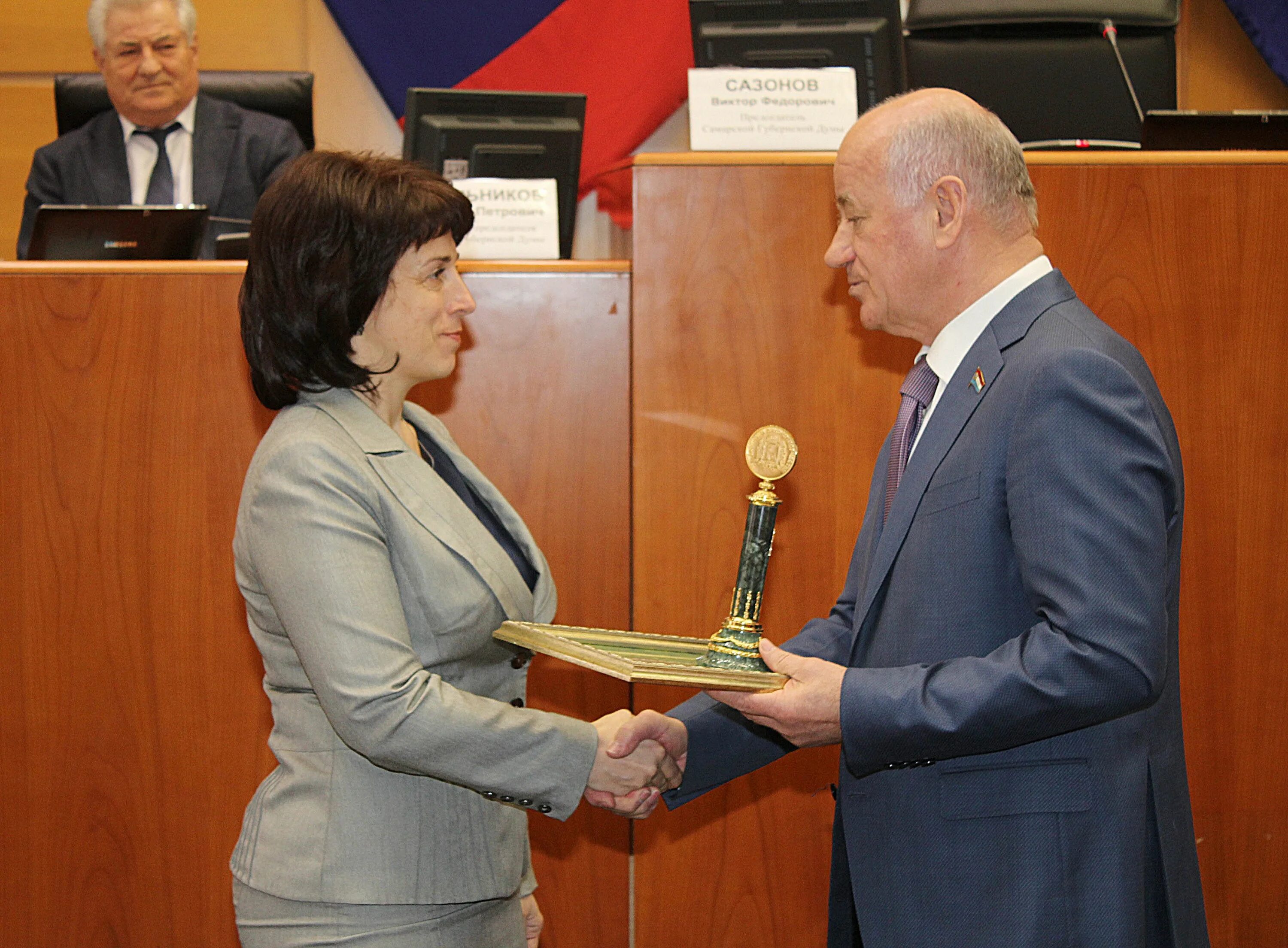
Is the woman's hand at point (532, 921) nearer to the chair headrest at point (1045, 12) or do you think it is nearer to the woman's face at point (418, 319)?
the woman's face at point (418, 319)

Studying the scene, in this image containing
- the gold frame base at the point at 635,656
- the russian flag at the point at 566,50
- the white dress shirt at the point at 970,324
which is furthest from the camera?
the russian flag at the point at 566,50

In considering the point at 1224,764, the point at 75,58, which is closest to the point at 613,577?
the point at 1224,764

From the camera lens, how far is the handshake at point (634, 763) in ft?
5.69

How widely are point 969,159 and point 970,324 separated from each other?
0.69ft

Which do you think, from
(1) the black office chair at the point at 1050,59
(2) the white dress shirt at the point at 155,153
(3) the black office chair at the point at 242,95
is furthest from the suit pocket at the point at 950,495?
(2) the white dress shirt at the point at 155,153

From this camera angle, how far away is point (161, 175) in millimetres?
3820

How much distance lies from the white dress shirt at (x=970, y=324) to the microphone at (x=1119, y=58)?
1119 millimetres

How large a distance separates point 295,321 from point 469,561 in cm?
40

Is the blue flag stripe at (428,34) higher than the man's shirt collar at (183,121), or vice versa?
the blue flag stripe at (428,34)

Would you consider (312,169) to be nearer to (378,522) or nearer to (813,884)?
(378,522)

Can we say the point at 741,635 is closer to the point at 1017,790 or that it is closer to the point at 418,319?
the point at 1017,790

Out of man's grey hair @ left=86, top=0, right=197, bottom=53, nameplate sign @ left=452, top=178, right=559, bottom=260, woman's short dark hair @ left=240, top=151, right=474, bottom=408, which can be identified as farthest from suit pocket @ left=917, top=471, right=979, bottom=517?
man's grey hair @ left=86, top=0, right=197, bottom=53

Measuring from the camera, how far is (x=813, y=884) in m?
2.37

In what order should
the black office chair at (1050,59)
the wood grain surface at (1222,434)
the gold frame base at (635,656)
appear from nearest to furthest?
the gold frame base at (635,656), the wood grain surface at (1222,434), the black office chair at (1050,59)
